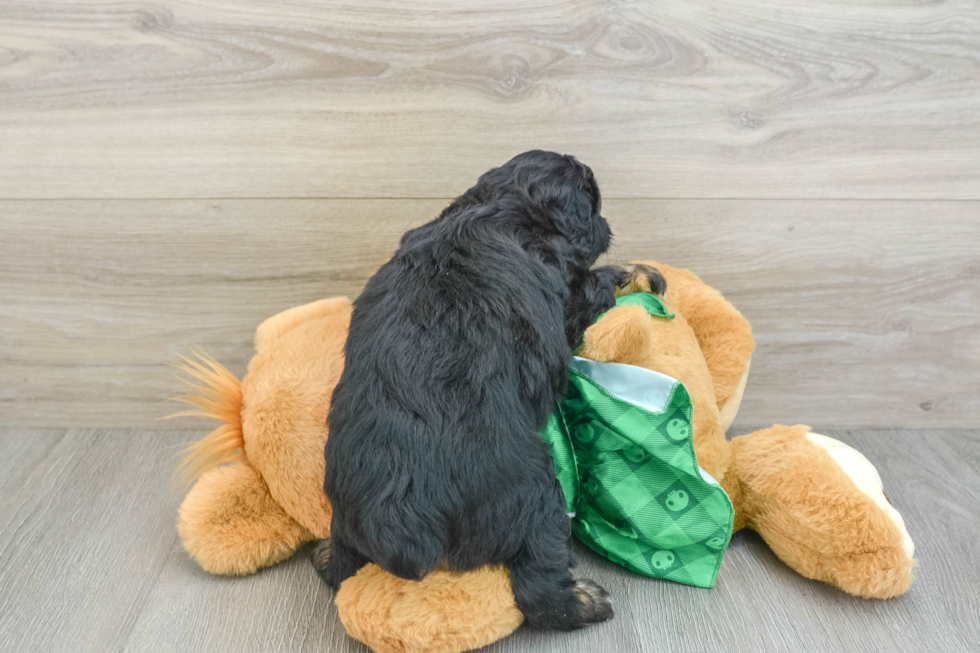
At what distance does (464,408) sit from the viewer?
696mm

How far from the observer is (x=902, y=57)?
1064mm

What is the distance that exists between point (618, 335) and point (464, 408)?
0.22m

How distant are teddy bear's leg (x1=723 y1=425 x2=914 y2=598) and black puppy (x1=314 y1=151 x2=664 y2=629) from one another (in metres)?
0.30

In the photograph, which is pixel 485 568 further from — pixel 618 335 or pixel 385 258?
pixel 385 258

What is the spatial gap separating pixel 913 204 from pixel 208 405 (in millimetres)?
1179

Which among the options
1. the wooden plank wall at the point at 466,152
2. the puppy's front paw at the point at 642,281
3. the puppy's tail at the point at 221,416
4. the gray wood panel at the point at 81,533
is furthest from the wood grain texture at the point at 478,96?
the gray wood panel at the point at 81,533

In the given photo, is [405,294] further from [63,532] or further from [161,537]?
[63,532]

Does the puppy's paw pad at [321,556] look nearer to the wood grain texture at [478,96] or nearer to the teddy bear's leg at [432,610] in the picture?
the teddy bear's leg at [432,610]

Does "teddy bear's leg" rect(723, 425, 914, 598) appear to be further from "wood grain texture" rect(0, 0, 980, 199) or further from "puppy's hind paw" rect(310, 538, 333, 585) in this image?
"puppy's hind paw" rect(310, 538, 333, 585)

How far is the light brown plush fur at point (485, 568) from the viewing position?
2.44ft

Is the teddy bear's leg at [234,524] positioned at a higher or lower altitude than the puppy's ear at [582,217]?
lower

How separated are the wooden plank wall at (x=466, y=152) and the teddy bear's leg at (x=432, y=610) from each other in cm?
58

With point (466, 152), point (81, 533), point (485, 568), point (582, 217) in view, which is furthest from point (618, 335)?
point (81, 533)

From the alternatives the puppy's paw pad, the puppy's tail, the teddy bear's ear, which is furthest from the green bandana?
the puppy's tail
